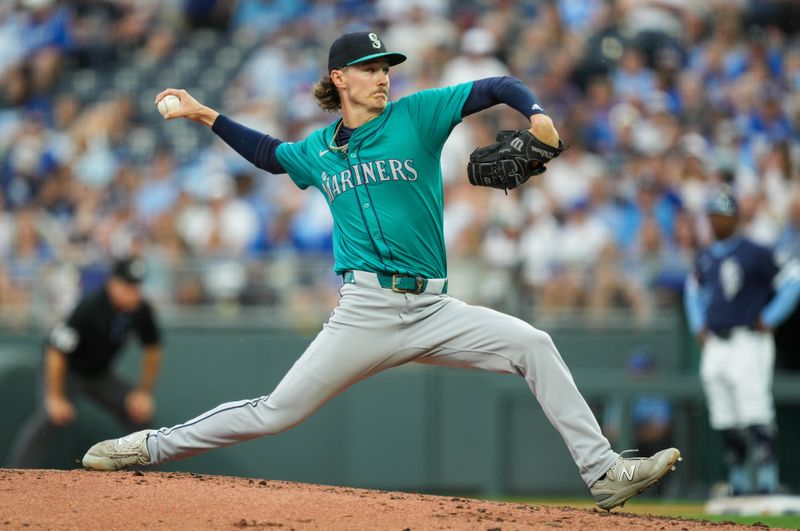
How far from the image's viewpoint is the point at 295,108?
43.0 ft

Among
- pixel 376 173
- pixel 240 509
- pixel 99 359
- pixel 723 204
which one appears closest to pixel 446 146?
pixel 723 204

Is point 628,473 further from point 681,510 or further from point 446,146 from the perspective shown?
point 446,146

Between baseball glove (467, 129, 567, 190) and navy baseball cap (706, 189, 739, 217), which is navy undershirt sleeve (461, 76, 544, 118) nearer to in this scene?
baseball glove (467, 129, 567, 190)

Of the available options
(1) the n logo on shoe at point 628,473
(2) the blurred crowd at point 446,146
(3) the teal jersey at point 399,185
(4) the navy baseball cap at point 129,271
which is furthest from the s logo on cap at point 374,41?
(2) the blurred crowd at point 446,146

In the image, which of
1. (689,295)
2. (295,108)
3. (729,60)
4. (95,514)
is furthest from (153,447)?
(729,60)

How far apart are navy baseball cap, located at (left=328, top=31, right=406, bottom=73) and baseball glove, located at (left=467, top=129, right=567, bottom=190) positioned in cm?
57

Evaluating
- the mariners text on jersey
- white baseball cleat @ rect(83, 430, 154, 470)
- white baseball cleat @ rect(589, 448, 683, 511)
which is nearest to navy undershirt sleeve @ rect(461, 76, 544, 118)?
the mariners text on jersey

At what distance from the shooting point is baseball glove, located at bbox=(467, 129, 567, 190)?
4.88 m

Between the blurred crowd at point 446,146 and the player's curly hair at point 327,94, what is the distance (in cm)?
471

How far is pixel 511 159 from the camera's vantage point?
4.93 meters

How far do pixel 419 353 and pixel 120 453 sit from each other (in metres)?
1.44

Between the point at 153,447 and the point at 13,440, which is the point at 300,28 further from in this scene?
the point at 153,447

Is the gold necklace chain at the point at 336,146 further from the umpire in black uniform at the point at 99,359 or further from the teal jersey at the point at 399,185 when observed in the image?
the umpire in black uniform at the point at 99,359

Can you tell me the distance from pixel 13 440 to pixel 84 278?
57.1 inches
